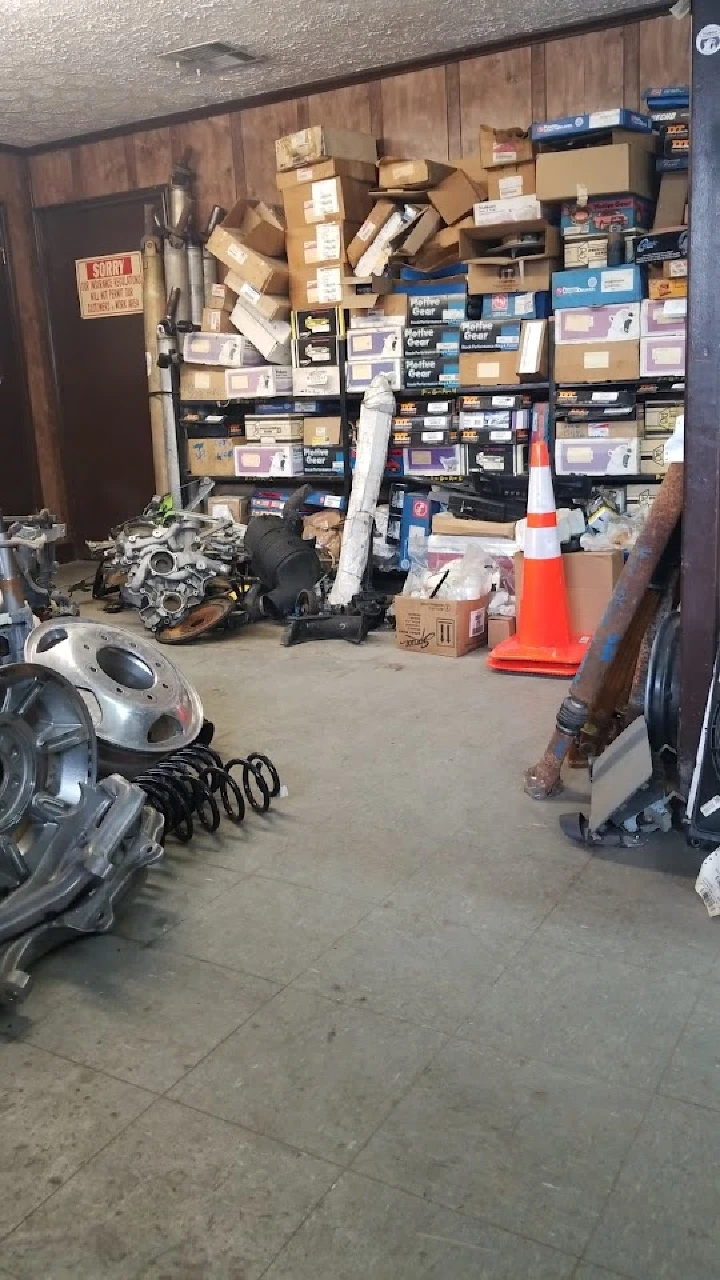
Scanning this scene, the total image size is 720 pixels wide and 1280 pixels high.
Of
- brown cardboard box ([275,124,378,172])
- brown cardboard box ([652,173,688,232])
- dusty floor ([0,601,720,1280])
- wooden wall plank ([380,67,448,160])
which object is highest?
wooden wall plank ([380,67,448,160])

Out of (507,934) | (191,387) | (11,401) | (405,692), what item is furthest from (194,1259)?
(11,401)

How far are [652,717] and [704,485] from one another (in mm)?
671

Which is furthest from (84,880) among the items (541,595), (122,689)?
(541,595)

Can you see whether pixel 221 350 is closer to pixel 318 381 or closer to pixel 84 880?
pixel 318 381

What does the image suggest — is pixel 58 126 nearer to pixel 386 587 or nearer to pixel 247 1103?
pixel 386 587

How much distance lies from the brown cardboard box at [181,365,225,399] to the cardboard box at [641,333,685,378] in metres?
2.65

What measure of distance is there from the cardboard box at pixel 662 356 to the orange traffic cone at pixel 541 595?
89 centimetres

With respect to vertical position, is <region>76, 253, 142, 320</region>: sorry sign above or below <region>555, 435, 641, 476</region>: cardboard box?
above

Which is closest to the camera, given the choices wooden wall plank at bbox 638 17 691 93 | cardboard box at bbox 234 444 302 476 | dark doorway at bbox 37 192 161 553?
wooden wall plank at bbox 638 17 691 93

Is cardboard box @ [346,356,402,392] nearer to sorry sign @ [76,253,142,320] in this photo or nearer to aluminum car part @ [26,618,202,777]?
sorry sign @ [76,253,142,320]

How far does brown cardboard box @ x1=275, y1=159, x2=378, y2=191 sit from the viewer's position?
18.5ft

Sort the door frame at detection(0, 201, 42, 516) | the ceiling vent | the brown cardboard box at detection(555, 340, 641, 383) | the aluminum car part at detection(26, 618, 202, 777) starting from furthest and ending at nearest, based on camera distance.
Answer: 1. the door frame at detection(0, 201, 42, 516)
2. the ceiling vent
3. the brown cardboard box at detection(555, 340, 641, 383)
4. the aluminum car part at detection(26, 618, 202, 777)

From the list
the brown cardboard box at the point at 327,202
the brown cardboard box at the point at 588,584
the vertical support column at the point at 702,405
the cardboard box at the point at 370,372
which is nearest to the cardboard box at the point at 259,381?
the cardboard box at the point at 370,372

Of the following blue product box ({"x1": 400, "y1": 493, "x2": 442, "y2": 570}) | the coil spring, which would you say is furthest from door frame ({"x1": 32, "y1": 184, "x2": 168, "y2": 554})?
the coil spring
